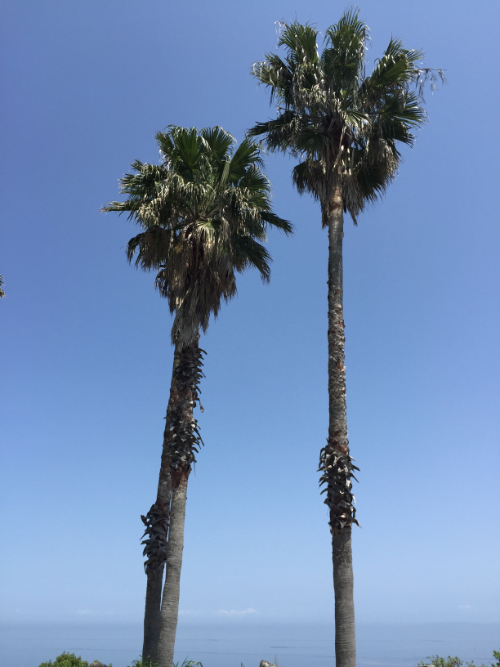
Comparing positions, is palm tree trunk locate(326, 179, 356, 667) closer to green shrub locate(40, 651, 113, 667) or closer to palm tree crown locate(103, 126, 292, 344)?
palm tree crown locate(103, 126, 292, 344)

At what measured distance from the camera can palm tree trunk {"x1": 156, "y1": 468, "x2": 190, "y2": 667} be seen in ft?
38.6

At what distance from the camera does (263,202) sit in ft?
52.0

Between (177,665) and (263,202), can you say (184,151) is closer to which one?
(263,202)

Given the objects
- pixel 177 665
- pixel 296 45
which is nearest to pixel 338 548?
pixel 177 665

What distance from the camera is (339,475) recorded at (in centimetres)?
1066

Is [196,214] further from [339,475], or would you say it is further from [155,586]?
[155,586]

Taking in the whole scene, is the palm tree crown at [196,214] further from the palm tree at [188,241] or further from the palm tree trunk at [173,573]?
the palm tree trunk at [173,573]

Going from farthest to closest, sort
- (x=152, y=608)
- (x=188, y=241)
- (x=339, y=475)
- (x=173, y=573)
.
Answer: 1. (x=188, y=241)
2. (x=152, y=608)
3. (x=173, y=573)
4. (x=339, y=475)

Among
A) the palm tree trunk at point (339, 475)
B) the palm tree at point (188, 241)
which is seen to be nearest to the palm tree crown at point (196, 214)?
the palm tree at point (188, 241)

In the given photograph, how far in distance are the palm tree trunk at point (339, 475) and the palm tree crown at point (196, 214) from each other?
358cm

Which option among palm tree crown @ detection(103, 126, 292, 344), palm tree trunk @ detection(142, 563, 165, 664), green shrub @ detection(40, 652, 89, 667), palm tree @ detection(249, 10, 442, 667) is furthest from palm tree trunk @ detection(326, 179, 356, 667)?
green shrub @ detection(40, 652, 89, 667)

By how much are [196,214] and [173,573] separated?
31.1 feet

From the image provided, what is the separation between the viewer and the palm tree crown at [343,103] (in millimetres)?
13453

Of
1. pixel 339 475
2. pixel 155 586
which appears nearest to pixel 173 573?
pixel 155 586
